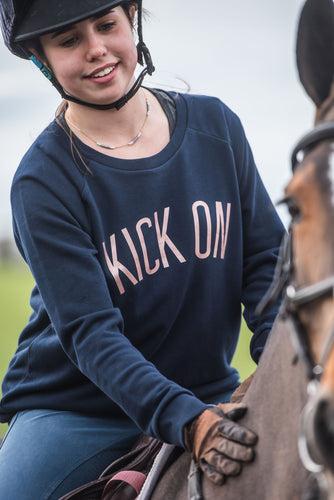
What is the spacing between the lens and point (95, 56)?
7.93ft

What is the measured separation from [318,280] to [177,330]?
4.29ft

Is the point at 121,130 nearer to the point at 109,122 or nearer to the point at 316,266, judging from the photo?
the point at 109,122

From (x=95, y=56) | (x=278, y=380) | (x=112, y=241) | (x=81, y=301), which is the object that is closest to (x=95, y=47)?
(x=95, y=56)

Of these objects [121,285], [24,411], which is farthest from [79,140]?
[24,411]

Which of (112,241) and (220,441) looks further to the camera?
(112,241)

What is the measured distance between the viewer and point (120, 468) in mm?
2367

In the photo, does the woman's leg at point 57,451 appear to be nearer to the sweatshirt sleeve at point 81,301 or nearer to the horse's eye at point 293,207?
the sweatshirt sleeve at point 81,301

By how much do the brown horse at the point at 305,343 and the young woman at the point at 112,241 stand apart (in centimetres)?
56

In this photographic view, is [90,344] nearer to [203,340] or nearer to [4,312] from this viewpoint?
[203,340]

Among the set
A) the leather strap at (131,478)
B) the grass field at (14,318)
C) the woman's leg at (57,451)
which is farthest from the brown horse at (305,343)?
the grass field at (14,318)

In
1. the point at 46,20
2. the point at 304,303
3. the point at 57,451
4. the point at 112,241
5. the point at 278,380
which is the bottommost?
the point at 57,451

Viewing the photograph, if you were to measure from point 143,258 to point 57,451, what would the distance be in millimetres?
745

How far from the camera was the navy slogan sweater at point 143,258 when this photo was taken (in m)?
2.36

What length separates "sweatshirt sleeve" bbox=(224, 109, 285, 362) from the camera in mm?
2691
